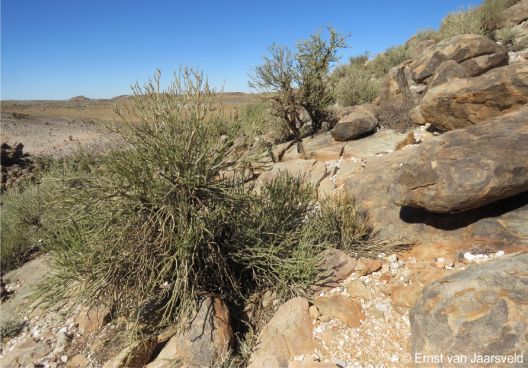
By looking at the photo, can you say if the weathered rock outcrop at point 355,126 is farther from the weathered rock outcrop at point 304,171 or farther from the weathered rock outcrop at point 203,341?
the weathered rock outcrop at point 203,341

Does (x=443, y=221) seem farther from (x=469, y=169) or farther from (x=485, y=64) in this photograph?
(x=485, y=64)

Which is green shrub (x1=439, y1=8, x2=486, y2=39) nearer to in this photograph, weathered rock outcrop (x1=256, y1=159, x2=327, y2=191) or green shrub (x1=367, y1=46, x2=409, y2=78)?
green shrub (x1=367, y1=46, x2=409, y2=78)

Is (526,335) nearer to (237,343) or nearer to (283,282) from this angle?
(283,282)

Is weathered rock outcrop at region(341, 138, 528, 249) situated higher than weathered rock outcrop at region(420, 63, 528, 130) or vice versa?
weathered rock outcrop at region(420, 63, 528, 130)

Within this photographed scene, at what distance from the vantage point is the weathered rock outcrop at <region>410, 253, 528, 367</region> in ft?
6.69

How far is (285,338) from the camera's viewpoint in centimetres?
289

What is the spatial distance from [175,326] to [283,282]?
3.99 feet

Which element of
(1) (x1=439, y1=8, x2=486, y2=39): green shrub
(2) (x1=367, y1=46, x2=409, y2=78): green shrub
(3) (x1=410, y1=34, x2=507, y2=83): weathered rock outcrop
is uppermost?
(1) (x1=439, y1=8, x2=486, y2=39): green shrub

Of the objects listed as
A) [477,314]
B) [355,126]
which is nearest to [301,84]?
[355,126]

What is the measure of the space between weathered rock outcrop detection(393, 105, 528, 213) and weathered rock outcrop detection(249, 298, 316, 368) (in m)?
1.74

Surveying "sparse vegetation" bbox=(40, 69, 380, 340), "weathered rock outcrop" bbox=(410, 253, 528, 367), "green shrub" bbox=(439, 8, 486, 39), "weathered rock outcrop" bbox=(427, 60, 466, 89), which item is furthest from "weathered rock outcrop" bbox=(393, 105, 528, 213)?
"green shrub" bbox=(439, 8, 486, 39)

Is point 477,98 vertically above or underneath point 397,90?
underneath

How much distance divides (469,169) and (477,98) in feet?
8.01

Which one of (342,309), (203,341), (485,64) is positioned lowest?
(203,341)
